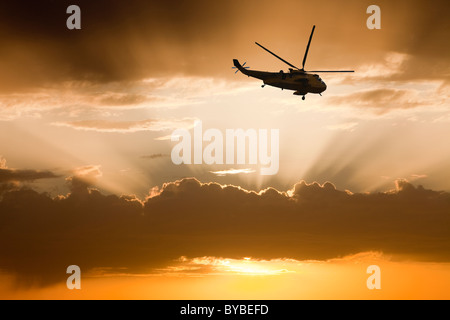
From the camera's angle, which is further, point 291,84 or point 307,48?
point 307,48

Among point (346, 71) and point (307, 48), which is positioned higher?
point (307, 48)

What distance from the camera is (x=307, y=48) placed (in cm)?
15325

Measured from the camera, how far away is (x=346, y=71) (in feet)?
419

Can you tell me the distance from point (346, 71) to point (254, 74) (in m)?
23.4

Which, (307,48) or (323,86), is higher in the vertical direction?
(307,48)

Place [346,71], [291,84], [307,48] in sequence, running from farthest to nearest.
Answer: [307,48], [291,84], [346,71]

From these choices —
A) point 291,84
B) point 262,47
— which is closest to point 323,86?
point 291,84

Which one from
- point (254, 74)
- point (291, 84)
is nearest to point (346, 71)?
point (291, 84)

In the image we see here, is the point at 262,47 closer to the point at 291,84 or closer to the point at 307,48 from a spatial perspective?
the point at 291,84

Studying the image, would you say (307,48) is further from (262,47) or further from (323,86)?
(262,47)

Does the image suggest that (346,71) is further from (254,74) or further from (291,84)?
(254,74)

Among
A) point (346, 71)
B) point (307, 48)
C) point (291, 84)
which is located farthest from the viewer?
point (307, 48)

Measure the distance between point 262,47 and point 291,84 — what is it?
13660 millimetres

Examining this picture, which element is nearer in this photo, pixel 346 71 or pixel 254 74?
pixel 346 71
